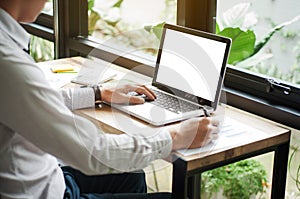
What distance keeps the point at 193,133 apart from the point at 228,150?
0.14 m

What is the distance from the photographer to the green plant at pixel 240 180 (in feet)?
8.11

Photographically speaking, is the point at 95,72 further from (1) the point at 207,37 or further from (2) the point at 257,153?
(2) the point at 257,153

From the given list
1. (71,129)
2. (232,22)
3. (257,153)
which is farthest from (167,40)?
(71,129)

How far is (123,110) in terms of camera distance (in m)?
2.10

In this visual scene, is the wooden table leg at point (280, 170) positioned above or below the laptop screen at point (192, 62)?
below

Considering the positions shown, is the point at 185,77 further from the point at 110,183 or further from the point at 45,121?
the point at 45,121

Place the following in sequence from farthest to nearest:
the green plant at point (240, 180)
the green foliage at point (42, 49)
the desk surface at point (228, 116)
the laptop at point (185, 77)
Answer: the green foliage at point (42, 49), the green plant at point (240, 180), the laptop at point (185, 77), the desk surface at point (228, 116)

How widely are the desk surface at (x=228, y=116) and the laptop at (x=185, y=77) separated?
0.05 m

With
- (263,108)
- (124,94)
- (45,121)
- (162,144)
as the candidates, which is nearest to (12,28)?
(45,121)

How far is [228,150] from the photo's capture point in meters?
1.84

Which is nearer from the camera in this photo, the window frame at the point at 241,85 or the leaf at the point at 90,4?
the window frame at the point at 241,85

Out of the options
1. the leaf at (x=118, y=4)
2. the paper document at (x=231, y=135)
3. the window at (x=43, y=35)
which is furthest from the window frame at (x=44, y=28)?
the paper document at (x=231, y=135)

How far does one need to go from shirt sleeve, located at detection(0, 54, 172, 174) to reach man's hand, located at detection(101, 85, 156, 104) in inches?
21.4

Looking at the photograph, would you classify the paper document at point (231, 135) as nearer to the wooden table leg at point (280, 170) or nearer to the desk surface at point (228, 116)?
the desk surface at point (228, 116)
